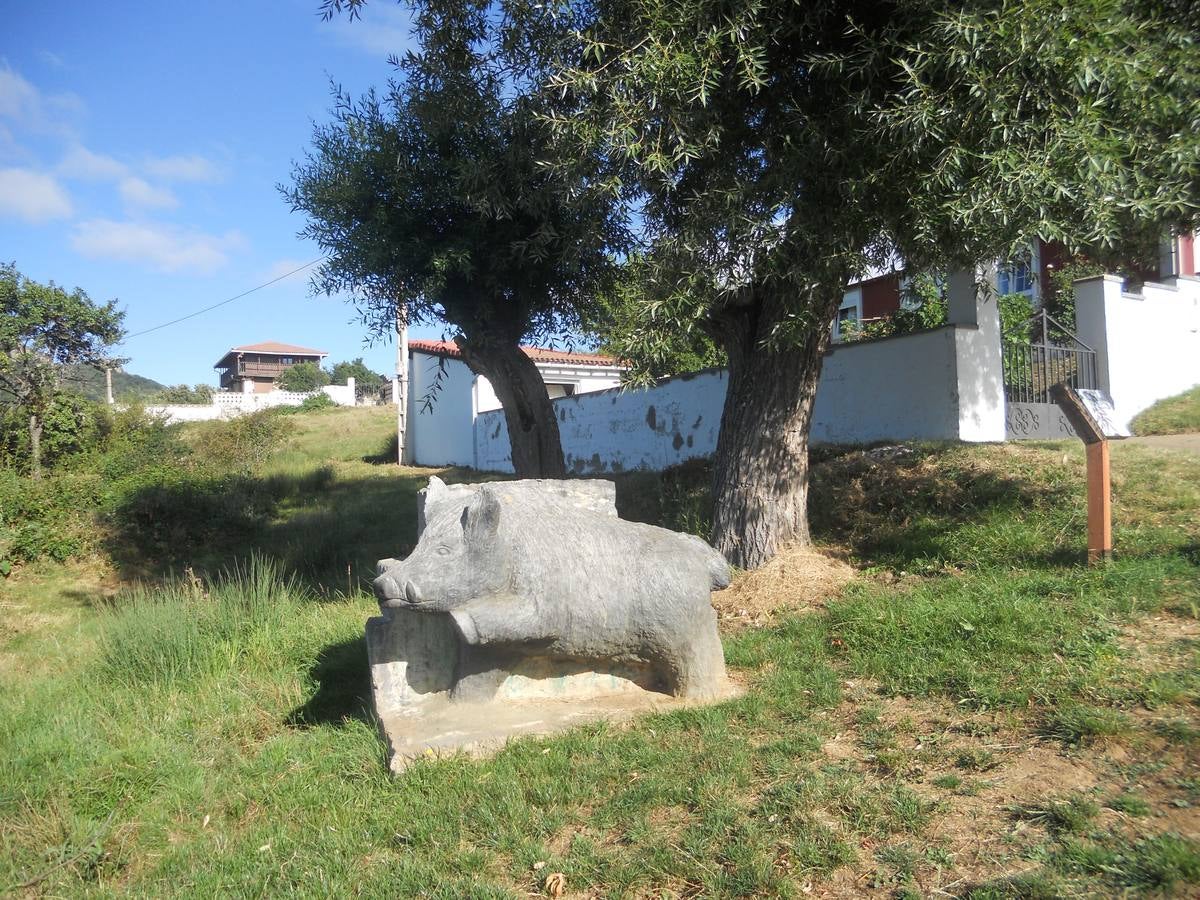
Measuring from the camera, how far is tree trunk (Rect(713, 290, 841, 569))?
277 inches

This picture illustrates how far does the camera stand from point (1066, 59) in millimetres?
5188

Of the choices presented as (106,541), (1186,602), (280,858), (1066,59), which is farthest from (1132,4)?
(106,541)

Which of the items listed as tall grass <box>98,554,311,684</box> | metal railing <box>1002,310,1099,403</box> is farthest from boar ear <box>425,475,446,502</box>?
metal railing <box>1002,310,1099,403</box>

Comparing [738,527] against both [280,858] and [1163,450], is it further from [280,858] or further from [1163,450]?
[1163,450]

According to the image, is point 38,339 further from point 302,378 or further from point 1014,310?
point 302,378

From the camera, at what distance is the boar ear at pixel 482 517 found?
434 centimetres

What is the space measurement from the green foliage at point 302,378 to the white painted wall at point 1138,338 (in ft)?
168

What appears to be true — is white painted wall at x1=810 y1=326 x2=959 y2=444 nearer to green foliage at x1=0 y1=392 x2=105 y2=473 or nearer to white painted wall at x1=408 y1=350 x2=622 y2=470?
white painted wall at x1=408 y1=350 x2=622 y2=470

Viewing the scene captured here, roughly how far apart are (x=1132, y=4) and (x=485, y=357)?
6.57m

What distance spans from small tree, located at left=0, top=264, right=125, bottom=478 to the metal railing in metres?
15.7

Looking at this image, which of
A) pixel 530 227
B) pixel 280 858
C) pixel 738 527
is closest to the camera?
pixel 280 858

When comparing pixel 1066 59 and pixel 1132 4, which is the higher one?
pixel 1132 4

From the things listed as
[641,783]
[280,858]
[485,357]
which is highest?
[485,357]

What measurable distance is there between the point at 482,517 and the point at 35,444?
1372cm
